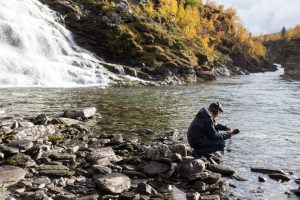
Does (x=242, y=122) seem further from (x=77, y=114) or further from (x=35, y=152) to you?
(x=35, y=152)

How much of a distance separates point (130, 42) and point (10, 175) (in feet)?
237

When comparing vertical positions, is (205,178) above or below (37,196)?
below

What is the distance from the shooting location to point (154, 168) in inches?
489

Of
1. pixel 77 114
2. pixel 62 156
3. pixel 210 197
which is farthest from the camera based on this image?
pixel 77 114

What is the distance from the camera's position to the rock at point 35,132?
15960 mm

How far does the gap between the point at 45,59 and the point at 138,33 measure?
3191 centimetres

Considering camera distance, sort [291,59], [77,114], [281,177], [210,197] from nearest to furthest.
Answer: [210,197], [281,177], [77,114], [291,59]

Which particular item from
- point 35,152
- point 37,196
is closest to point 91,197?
point 37,196

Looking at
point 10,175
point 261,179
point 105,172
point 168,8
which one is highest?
point 168,8

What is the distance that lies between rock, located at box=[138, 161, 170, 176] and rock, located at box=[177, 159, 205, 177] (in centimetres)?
43

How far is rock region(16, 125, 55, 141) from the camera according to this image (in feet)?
52.4

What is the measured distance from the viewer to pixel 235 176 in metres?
12.8

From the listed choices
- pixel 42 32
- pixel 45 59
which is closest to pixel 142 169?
pixel 45 59

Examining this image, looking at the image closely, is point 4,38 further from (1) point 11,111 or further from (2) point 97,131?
(2) point 97,131
